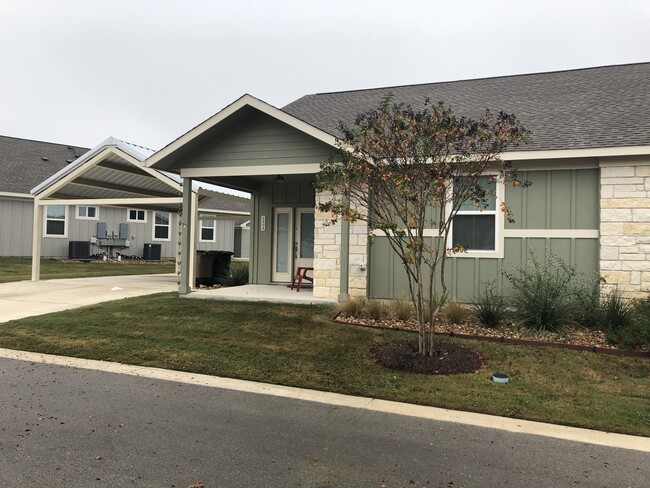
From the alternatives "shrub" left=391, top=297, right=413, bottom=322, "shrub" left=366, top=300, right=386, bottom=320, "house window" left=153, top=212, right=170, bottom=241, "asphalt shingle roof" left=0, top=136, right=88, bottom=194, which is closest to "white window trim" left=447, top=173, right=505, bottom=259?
"shrub" left=391, top=297, right=413, bottom=322

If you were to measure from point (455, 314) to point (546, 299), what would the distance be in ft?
4.80

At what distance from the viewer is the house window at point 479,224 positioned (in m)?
9.73

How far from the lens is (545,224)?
9422 mm

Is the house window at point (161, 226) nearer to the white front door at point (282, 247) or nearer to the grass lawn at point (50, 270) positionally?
the grass lawn at point (50, 270)

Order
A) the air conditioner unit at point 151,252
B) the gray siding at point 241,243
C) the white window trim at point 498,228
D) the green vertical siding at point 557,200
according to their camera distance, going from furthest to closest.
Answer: the gray siding at point 241,243, the air conditioner unit at point 151,252, the white window trim at point 498,228, the green vertical siding at point 557,200

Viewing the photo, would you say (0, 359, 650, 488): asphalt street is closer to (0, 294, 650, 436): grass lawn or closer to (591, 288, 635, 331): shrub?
(0, 294, 650, 436): grass lawn

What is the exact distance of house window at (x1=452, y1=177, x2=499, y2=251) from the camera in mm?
9734

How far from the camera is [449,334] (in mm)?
7746

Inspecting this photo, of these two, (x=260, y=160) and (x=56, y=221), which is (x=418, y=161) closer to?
(x=260, y=160)

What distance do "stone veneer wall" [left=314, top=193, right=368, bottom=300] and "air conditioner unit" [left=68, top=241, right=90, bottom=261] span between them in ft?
59.2

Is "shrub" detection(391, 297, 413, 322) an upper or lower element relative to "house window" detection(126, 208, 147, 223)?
lower

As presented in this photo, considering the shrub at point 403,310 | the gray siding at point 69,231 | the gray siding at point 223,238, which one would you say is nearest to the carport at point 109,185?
the shrub at point 403,310

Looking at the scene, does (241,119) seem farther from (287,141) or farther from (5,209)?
(5,209)

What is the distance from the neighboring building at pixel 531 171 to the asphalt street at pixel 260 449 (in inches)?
211
